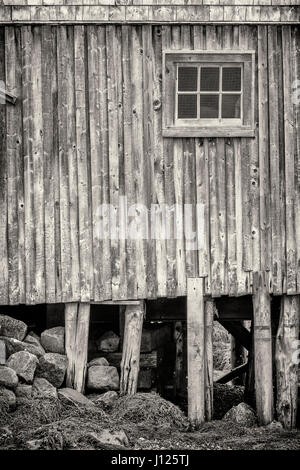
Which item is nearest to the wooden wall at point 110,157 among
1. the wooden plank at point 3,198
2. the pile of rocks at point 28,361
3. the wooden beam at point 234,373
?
the wooden plank at point 3,198

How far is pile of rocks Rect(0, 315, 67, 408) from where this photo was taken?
12102mm

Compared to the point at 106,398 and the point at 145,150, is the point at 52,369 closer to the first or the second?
the point at 106,398

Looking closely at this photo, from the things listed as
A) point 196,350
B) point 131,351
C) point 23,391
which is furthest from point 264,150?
point 23,391

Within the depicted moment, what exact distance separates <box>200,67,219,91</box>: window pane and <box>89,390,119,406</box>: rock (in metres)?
4.02

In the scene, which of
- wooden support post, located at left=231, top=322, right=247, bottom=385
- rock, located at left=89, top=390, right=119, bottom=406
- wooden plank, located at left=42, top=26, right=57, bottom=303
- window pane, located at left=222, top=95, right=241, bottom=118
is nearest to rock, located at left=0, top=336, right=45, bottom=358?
wooden plank, located at left=42, top=26, right=57, bottom=303

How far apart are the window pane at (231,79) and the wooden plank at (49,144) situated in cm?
213

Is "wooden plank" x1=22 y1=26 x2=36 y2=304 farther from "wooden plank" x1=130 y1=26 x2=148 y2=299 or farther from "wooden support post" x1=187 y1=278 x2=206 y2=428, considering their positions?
"wooden support post" x1=187 y1=278 x2=206 y2=428

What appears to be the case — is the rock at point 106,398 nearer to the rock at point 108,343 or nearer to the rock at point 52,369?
the rock at point 52,369

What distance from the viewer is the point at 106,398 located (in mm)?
12695

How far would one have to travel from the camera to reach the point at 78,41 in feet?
41.4

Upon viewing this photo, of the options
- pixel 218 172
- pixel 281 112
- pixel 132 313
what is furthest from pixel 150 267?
pixel 281 112
